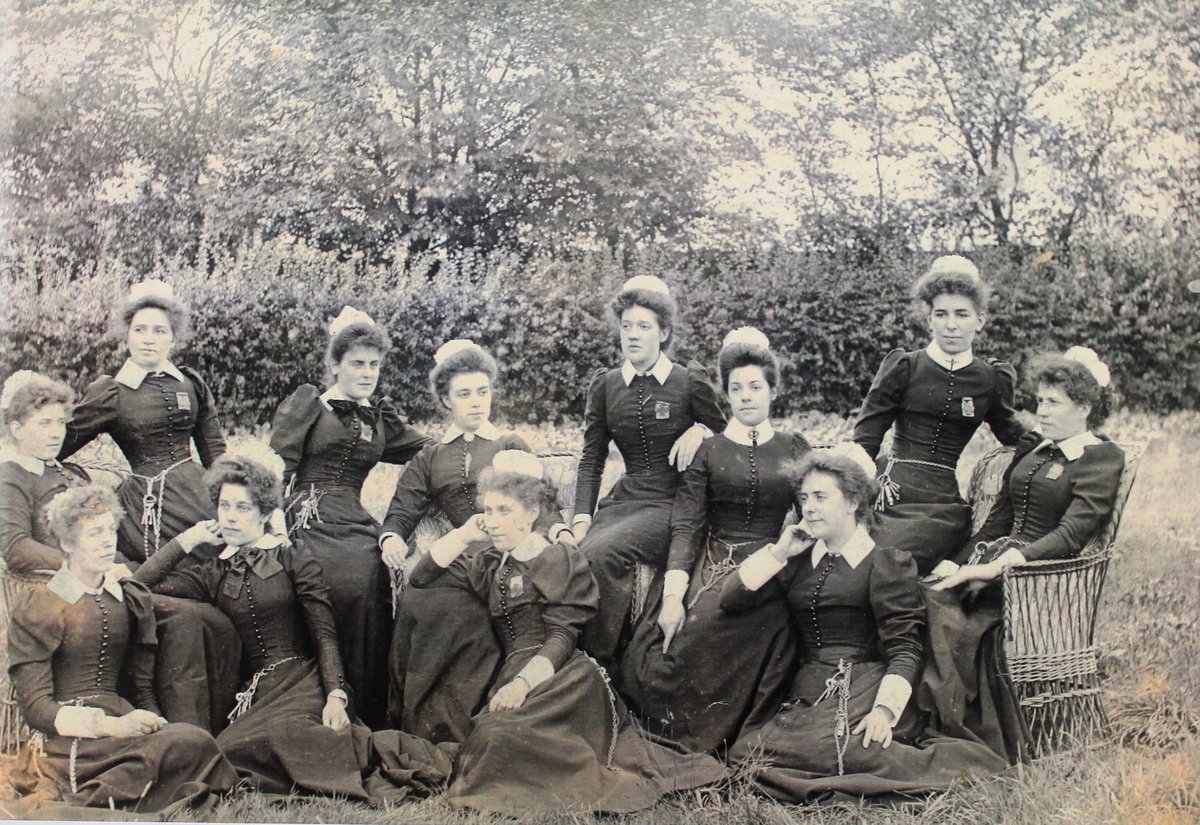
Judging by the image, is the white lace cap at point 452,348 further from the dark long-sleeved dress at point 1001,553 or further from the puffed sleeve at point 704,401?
the dark long-sleeved dress at point 1001,553

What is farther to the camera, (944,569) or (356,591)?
(356,591)

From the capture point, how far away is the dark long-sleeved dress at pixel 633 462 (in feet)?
13.5

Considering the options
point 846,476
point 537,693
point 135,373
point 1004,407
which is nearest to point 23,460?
point 135,373

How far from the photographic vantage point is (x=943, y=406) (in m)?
4.15

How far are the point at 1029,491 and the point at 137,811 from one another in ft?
10.6

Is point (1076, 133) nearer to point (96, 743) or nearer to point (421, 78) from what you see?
point (421, 78)

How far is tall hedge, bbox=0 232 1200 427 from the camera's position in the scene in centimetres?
426

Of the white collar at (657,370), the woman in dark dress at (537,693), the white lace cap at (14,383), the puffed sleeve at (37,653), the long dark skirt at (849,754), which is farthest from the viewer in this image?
the white lace cap at (14,383)

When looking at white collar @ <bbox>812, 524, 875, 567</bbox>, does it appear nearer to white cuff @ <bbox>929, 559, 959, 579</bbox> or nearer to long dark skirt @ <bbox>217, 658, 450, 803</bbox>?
white cuff @ <bbox>929, 559, 959, 579</bbox>

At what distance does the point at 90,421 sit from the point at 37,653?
87 cm

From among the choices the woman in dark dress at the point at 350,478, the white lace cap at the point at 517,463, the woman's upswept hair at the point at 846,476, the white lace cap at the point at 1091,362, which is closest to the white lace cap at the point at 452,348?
the woman in dark dress at the point at 350,478

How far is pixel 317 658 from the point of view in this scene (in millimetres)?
4098

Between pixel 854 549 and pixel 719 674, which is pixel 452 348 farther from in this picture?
pixel 854 549

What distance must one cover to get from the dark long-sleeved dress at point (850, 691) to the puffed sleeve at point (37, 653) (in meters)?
2.31
